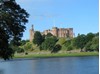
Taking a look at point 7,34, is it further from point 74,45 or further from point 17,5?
point 74,45

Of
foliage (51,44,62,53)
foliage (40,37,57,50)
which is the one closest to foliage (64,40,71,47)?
foliage (51,44,62,53)

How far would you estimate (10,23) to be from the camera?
122 ft

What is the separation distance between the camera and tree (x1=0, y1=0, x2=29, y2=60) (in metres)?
36.3

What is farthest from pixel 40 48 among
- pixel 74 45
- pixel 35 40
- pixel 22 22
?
pixel 22 22

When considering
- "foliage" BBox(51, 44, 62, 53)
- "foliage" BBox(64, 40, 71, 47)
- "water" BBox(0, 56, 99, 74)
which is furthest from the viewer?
"foliage" BBox(64, 40, 71, 47)

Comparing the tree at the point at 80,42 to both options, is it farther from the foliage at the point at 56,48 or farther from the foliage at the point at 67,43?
the foliage at the point at 56,48

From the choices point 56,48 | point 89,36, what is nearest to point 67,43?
point 56,48

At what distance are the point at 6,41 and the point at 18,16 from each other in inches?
153

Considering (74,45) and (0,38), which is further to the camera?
(74,45)

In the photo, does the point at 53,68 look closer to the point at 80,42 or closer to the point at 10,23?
the point at 10,23

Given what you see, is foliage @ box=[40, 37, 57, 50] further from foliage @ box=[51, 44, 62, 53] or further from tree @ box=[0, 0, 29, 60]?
tree @ box=[0, 0, 29, 60]

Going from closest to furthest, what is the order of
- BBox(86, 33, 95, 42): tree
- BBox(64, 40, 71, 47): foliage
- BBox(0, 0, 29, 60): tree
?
1. BBox(0, 0, 29, 60): tree
2. BBox(86, 33, 95, 42): tree
3. BBox(64, 40, 71, 47): foliage

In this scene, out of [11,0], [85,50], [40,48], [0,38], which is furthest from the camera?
[40,48]

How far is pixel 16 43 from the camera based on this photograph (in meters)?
39.2
